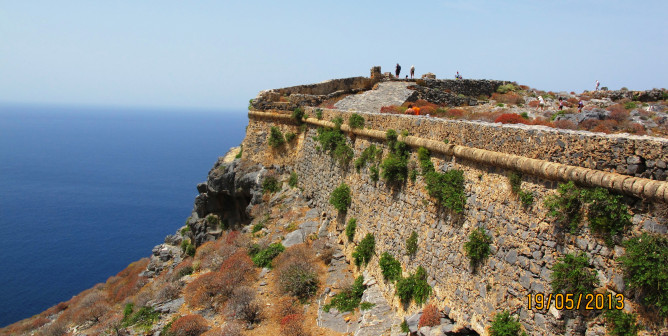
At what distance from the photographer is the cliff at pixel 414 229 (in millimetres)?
6312

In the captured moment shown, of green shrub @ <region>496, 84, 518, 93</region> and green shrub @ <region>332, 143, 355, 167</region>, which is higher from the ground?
green shrub @ <region>496, 84, 518, 93</region>

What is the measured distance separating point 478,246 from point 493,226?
494 mm

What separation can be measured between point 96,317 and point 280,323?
1164 centimetres

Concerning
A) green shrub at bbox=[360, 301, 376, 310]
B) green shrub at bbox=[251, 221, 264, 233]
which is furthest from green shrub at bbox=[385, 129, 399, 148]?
green shrub at bbox=[251, 221, 264, 233]

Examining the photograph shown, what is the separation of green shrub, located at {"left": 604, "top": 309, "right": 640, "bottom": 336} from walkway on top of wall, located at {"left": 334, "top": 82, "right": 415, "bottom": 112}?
14719 millimetres

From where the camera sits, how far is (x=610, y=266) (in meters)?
6.25

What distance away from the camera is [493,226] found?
8594mm

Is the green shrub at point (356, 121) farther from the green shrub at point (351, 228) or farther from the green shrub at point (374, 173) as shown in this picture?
the green shrub at point (351, 228)

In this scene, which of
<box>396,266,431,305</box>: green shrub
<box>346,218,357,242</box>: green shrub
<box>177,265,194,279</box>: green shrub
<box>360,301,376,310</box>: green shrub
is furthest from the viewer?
<box>177,265,194,279</box>: green shrub

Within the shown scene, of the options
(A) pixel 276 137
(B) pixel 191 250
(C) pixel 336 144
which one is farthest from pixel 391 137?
(B) pixel 191 250

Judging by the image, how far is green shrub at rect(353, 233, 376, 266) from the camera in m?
13.5

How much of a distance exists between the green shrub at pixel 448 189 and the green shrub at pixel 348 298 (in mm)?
3950

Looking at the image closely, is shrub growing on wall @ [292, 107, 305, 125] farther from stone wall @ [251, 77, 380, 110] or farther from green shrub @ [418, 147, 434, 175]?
green shrub @ [418, 147, 434, 175]

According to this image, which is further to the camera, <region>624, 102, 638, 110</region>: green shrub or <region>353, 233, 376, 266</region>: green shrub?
<region>624, 102, 638, 110</region>: green shrub
